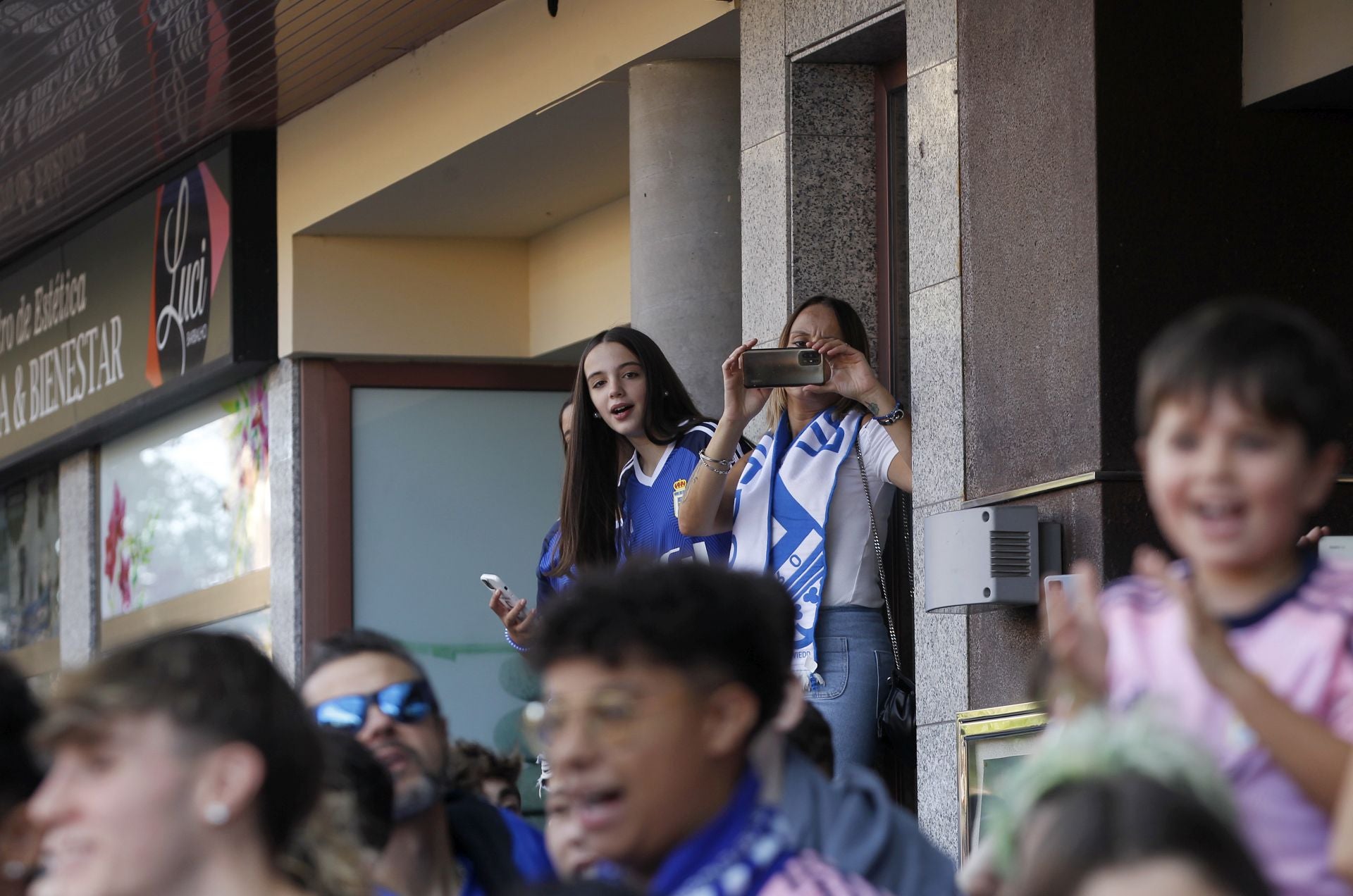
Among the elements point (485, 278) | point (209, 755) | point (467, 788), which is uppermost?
point (485, 278)

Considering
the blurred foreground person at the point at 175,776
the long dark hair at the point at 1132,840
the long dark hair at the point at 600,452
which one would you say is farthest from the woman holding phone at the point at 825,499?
the long dark hair at the point at 1132,840

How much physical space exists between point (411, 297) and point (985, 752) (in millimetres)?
6264

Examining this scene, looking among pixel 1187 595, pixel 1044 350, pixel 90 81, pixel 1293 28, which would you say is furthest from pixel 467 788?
pixel 90 81

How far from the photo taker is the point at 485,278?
11711mm

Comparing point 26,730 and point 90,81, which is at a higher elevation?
point 90,81

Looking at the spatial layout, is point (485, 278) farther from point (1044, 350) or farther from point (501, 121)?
point (1044, 350)

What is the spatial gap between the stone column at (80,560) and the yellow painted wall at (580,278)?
3819 mm

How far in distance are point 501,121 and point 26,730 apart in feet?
22.6

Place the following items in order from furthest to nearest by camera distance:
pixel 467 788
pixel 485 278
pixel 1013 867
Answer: pixel 485 278
pixel 467 788
pixel 1013 867

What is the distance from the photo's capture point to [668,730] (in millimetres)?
2521

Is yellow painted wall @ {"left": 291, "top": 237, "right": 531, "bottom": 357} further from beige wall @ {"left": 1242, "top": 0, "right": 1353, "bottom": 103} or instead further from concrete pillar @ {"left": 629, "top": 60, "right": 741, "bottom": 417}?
beige wall @ {"left": 1242, "top": 0, "right": 1353, "bottom": 103}

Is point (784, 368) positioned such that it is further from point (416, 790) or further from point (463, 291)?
point (463, 291)

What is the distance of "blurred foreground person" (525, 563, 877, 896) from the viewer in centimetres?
246

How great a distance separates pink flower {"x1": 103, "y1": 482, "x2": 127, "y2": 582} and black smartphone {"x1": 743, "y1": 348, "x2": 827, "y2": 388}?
8.41 meters
